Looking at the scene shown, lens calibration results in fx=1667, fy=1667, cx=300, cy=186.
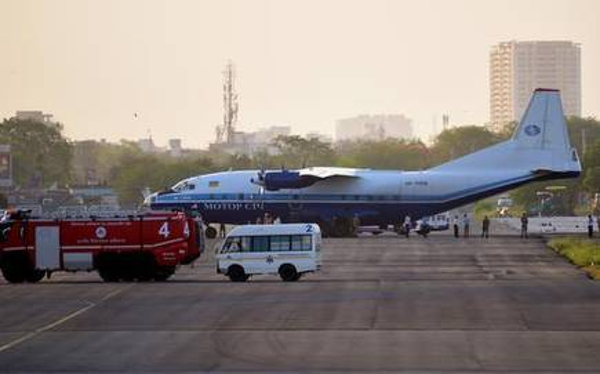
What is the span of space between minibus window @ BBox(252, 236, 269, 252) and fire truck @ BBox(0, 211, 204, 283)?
2.49 metres

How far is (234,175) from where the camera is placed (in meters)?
98.8

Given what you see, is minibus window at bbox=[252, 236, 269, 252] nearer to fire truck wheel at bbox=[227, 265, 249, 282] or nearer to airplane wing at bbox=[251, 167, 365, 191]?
fire truck wheel at bbox=[227, 265, 249, 282]

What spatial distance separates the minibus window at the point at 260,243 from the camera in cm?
5662

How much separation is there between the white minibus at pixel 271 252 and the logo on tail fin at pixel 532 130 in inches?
1604

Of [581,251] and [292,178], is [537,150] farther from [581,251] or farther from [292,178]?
[581,251]

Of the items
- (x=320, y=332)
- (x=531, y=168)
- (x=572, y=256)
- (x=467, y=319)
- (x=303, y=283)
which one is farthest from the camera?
(x=531, y=168)

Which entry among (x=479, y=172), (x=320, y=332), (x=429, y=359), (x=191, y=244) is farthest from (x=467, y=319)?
(x=479, y=172)

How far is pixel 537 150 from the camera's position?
3765 inches

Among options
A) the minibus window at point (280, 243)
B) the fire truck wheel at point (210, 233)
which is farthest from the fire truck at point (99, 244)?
the fire truck wheel at point (210, 233)

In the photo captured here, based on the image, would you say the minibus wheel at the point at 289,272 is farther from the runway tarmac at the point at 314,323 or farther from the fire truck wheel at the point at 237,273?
the fire truck wheel at the point at 237,273

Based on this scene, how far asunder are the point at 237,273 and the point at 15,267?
7.69m

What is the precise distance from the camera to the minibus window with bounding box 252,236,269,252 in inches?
2229

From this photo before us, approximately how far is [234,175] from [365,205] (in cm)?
822

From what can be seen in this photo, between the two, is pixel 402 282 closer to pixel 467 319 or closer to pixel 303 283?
pixel 303 283
